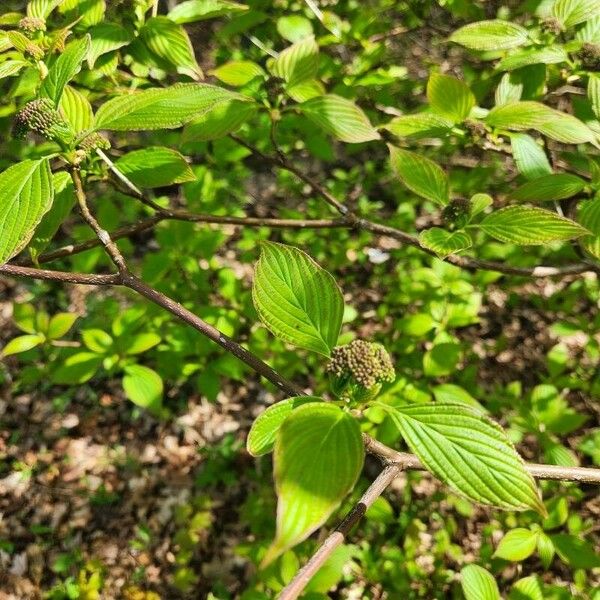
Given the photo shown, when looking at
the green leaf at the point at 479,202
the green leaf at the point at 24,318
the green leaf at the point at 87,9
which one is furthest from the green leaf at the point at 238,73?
the green leaf at the point at 24,318

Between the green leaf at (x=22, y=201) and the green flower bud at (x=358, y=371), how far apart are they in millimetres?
687

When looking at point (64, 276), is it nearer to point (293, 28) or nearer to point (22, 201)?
point (22, 201)

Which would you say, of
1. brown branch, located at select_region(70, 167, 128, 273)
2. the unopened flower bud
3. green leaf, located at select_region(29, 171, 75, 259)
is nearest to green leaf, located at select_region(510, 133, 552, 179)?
brown branch, located at select_region(70, 167, 128, 273)

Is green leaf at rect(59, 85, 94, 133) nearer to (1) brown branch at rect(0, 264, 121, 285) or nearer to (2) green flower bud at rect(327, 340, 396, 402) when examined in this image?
(1) brown branch at rect(0, 264, 121, 285)

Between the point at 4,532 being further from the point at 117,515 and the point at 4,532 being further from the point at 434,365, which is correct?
the point at 434,365

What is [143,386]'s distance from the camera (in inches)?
77.9

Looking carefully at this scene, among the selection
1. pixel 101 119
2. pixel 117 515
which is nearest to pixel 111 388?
pixel 117 515

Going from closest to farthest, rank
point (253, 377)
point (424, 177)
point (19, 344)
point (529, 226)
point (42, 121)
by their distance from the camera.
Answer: point (42, 121) < point (529, 226) < point (424, 177) < point (19, 344) < point (253, 377)

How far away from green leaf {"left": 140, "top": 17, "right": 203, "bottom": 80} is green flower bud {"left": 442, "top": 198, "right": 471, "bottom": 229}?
954mm

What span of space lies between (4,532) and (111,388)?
1.12 m

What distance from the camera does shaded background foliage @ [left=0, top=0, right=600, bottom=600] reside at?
211 cm

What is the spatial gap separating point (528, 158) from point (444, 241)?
1.86 feet

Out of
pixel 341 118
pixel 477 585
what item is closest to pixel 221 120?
pixel 341 118

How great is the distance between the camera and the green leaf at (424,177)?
4.84ft
